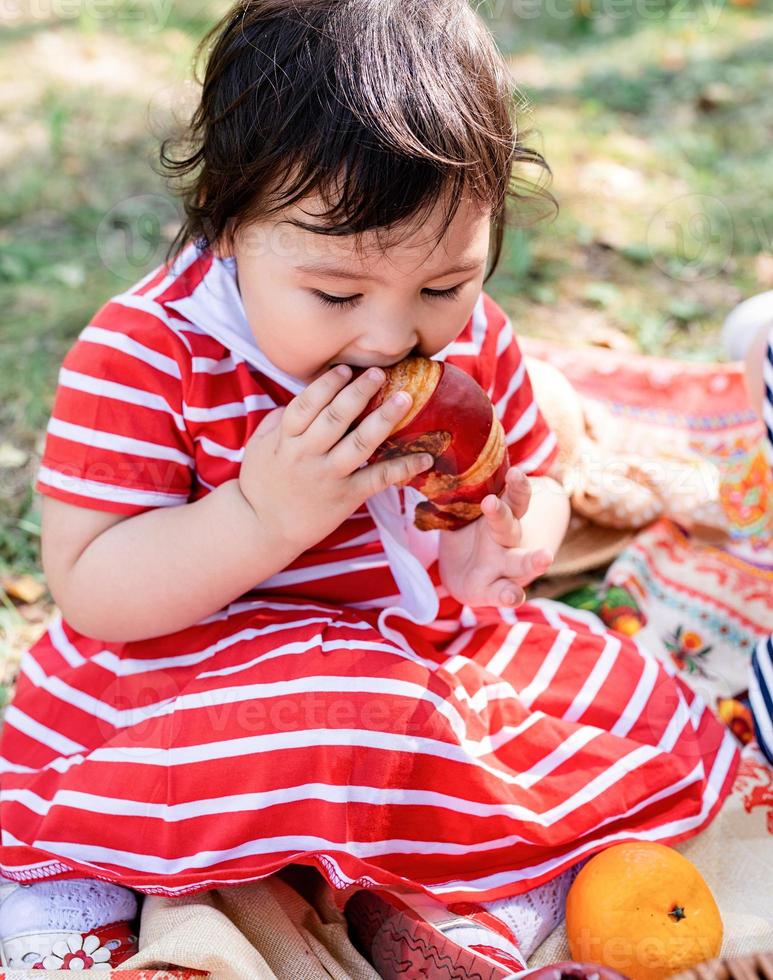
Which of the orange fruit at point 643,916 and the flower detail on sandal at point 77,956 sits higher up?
the orange fruit at point 643,916

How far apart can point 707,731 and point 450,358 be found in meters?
0.64

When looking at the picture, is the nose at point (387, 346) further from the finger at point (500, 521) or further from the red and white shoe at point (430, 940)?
the red and white shoe at point (430, 940)

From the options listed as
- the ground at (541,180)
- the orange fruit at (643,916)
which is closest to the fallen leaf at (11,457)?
the ground at (541,180)

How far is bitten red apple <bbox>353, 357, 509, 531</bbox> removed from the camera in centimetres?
127

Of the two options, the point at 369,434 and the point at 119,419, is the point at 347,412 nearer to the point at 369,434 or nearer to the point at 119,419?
the point at 369,434

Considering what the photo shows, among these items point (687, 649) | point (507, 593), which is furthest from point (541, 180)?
point (507, 593)

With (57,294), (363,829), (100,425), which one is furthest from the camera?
(57,294)

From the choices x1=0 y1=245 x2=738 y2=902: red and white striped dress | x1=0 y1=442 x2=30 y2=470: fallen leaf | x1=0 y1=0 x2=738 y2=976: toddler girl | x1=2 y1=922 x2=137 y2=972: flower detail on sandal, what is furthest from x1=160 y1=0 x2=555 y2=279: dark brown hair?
x1=0 y1=442 x2=30 y2=470: fallen leaf

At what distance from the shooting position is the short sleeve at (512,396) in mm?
1613

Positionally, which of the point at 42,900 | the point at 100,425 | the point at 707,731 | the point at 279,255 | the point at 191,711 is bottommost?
the point at 42,900

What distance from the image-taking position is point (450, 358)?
1545 mm

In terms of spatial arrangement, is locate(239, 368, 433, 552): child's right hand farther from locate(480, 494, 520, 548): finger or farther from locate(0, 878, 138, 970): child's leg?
locate(0, 878, 138, 970): child's leg

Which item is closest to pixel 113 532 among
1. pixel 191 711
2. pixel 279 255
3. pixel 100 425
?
pixel 100 425

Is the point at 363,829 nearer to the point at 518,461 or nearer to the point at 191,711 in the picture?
the point at 191,711
